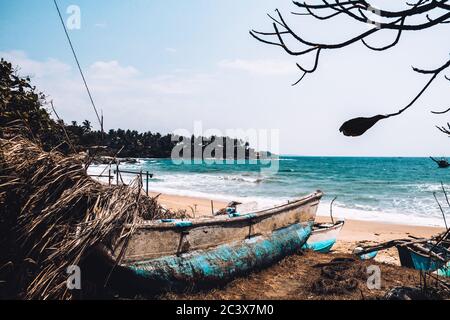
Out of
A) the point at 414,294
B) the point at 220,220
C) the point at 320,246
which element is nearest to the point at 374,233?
the point at 320,246

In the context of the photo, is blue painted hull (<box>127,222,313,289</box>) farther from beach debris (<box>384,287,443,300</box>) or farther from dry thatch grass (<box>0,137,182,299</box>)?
beach debris (<box>384,287,443,300</box>)

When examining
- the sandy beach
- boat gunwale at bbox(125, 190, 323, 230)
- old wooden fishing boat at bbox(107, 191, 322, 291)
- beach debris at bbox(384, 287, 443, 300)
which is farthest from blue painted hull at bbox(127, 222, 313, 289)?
the sandy beach

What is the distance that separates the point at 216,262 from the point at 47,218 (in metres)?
2.60

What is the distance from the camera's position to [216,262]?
5.40 metres

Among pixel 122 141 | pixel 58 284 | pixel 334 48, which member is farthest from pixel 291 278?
pixel 122 141

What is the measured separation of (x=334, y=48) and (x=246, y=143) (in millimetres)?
103834

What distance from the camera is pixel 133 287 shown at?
469cm

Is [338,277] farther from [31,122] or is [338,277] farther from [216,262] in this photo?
[31,122]

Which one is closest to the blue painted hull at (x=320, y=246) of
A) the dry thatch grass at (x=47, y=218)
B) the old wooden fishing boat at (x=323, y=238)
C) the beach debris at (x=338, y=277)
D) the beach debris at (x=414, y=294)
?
the old wooden fishing boat at (x=323, y=238)

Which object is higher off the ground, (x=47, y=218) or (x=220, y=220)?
(x=47, y=218)

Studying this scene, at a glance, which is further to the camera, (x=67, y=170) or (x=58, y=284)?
(x=67, y=170)

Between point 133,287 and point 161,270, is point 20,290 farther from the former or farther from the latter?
point 161,270

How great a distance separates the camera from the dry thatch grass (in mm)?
3789
